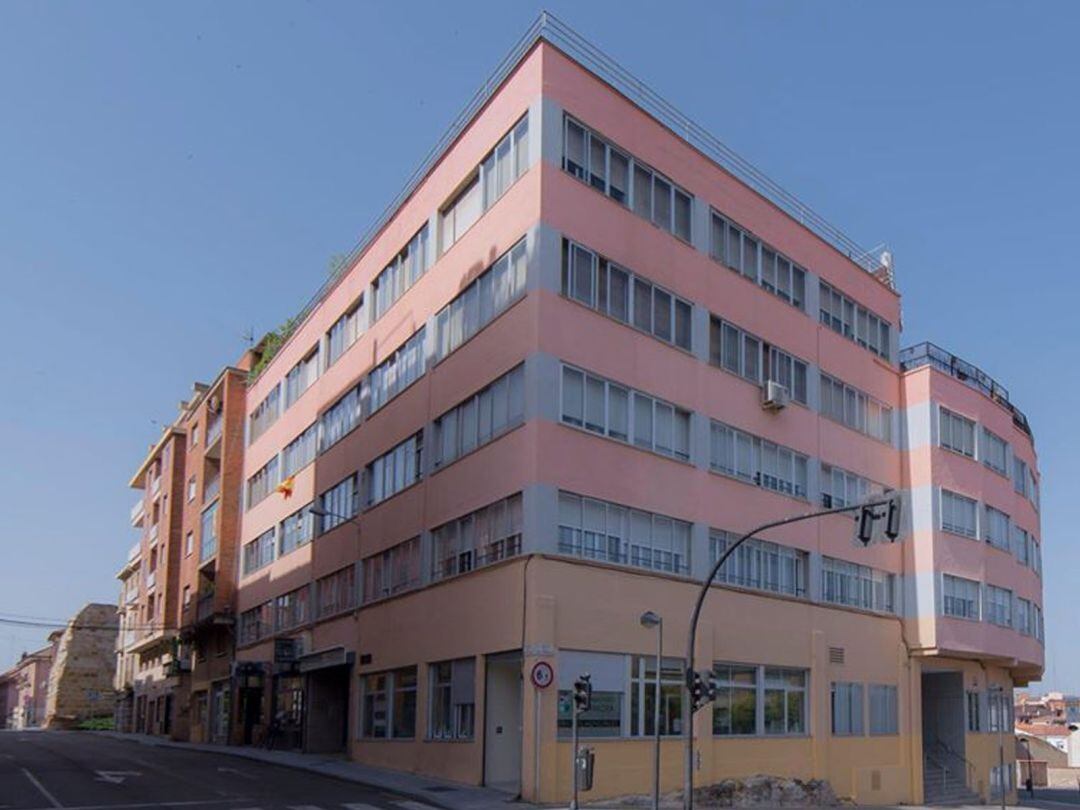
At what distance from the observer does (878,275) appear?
148ft

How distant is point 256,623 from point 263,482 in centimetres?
606

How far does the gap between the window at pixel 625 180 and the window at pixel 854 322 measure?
8.47 metres

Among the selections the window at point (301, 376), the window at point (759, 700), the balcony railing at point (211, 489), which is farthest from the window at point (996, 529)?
the balcony railing at point (211, 489)

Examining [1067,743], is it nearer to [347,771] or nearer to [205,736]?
[205,736]

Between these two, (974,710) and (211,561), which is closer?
(974,710)

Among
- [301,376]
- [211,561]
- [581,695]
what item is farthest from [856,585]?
[211,561]

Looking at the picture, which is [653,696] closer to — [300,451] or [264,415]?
[300,451]

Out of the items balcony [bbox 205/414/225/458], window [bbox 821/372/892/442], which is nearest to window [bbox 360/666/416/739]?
window [bbox 821/372/892/442]

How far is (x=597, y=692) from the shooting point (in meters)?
28.2

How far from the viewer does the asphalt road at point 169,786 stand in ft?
81.1

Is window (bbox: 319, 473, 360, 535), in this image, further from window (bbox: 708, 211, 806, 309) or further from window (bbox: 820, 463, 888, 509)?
window (bbox: 820, 463, 888, 509)

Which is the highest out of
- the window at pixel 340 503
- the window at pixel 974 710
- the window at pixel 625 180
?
the window at pixel 625 180

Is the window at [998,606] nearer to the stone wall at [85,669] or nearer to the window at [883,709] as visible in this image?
the window at [883,709]

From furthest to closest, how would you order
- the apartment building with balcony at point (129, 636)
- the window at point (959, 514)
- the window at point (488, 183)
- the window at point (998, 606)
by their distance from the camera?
the apartment building with balcony at point (129, 636) → the window at point (998, 606) → the window at point (959, 514) → the window at point (488, 183)
